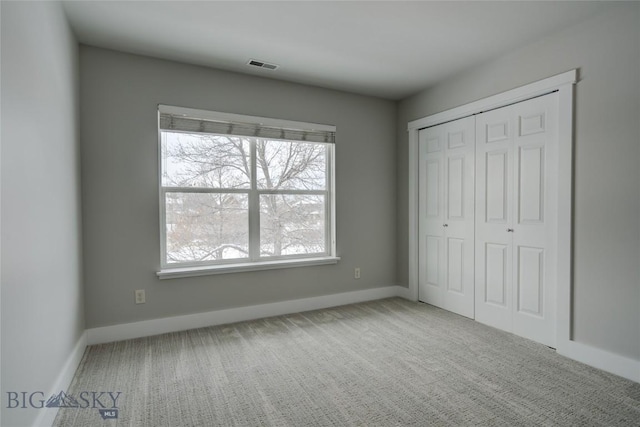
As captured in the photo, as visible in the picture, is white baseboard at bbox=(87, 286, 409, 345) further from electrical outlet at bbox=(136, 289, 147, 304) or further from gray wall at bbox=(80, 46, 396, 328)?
electrical outlet at bbox=(136, 289, 147, 304)

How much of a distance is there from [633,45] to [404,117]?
2.24 meters

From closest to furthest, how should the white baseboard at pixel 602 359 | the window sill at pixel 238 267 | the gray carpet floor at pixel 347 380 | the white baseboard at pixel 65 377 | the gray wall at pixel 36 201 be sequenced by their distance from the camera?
the gray wall at pixel 36 201, the white baseboard at pixel 65 377, the gray carpet floor at pixel 347 380, the white baseboard at pixel 602 359, the window sill at pixel 238 267

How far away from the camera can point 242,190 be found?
3492mm

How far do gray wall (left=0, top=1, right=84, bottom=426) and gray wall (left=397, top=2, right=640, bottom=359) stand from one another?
3.37m

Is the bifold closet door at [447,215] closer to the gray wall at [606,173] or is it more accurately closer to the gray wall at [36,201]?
the gray wall at [606,173]

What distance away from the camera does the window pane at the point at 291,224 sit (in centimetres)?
365

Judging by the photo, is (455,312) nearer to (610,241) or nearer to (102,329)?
(610,241)

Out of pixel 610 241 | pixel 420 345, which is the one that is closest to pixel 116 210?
pixel 420 345

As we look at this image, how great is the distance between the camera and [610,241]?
2371 mm

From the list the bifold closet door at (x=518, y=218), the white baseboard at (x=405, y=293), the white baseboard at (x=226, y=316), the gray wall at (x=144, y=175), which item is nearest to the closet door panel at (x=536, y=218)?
the bifold closet door at (x=518, y=218)

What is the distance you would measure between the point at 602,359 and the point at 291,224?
284cm

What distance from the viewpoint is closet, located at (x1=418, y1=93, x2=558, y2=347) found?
2.78m

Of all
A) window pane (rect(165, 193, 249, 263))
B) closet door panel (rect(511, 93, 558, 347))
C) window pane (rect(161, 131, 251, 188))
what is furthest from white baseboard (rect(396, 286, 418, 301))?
window pane (rect(161, 131, 251, 188))

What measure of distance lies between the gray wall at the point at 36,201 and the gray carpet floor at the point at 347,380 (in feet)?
1.61
